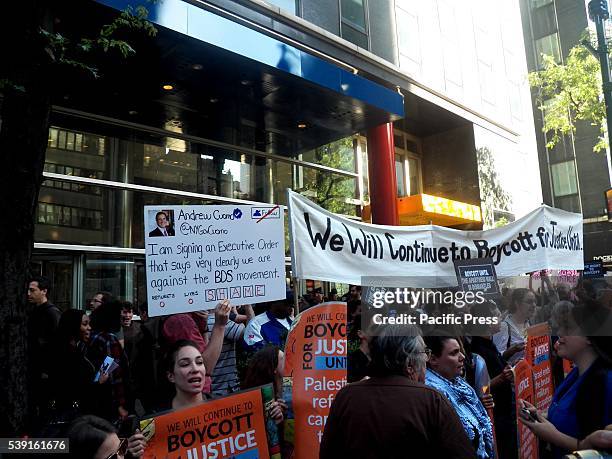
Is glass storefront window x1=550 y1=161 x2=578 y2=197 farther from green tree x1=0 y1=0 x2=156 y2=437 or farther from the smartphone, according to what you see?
green tree x1=0 y1=0 x2=156 y2=437

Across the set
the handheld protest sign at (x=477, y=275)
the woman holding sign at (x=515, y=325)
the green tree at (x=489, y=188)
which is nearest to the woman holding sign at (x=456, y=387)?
the handheld protest sign at (x=477, y=275)

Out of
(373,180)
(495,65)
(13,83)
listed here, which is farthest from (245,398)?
(495,65)

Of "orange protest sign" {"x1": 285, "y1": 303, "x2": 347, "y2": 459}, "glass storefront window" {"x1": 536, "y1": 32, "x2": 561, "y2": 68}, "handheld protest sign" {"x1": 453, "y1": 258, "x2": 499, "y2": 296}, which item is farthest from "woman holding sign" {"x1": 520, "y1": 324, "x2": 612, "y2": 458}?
"glass storefront window" {"x1": 536, "y1": 32, "x2": 561, "y2": 68}

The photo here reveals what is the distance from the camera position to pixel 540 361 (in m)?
4.42

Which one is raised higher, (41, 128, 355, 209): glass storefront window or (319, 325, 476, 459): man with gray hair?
(41, 128, 355, 209): glass storefront window

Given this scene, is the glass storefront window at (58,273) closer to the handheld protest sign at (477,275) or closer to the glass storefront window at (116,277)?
the glass storefront window at (116,277)

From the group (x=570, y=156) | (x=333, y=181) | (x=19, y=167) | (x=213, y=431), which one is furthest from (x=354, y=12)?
(x=570, y=156)

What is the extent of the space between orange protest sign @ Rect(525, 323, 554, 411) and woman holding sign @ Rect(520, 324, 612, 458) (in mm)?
1175

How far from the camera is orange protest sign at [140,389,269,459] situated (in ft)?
9.03

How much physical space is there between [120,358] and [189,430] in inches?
83.9

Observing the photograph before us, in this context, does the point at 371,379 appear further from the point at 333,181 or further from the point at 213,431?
the point at 333,181

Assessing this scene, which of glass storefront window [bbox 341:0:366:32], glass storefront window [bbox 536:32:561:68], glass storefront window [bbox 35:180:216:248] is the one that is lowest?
glass storefront window [bbox 35:180:216:248]

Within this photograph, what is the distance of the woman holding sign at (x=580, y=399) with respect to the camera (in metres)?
2.73

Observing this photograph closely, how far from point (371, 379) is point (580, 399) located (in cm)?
121
